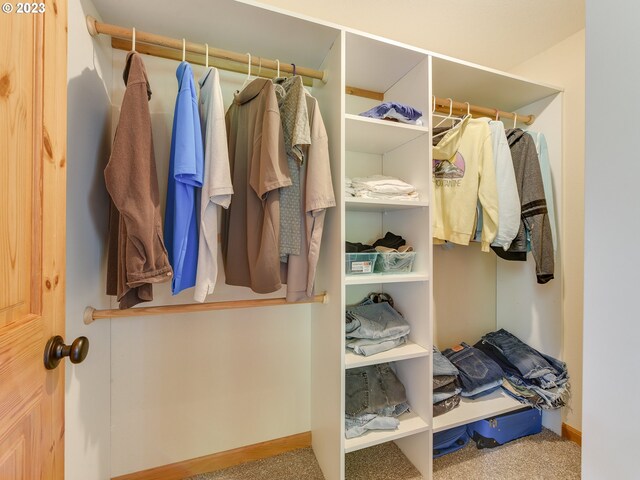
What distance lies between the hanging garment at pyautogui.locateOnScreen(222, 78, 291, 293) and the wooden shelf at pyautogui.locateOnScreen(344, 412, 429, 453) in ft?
2.57

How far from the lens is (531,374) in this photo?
1577 millimetres

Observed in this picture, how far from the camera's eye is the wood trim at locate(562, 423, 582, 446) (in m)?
1.53

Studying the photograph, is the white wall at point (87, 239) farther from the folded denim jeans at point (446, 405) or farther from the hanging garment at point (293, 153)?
the folded denim jeans at point (446, 405)

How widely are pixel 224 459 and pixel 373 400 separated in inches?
32.7

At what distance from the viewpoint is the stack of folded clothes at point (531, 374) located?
1520 millimetres

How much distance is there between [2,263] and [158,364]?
104 cm

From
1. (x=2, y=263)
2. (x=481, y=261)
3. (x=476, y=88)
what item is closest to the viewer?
(x=2, y=263)

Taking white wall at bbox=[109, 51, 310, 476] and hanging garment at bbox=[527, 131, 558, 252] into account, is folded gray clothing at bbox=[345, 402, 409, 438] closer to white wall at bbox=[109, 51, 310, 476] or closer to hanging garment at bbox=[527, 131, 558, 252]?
white wall at bbox=[109, 51, 310, 476]

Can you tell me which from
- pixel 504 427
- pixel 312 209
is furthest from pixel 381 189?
pixel 504 427

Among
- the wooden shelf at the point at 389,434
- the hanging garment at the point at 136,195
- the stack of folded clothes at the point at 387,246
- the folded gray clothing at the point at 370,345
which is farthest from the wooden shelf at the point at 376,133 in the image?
the wooden shelf at the point at 389,434

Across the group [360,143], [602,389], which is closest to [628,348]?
[602,389]

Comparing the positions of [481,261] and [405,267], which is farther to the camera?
[481,261]

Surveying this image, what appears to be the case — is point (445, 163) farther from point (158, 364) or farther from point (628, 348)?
point (158, 364)

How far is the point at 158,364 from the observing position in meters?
1.31
